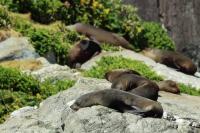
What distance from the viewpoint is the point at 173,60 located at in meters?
20.2

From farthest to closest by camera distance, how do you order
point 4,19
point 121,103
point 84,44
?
point 4,19
point 84,44
point 121,103

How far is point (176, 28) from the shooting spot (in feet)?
75.8

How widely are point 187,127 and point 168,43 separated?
11.4 metres

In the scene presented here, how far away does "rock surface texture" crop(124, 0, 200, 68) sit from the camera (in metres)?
23.0

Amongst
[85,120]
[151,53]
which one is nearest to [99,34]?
[151,53]

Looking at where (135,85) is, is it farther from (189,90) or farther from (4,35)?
(4,35)

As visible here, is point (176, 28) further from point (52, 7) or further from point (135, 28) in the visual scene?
point (52, 7)

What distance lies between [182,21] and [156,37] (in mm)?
1568

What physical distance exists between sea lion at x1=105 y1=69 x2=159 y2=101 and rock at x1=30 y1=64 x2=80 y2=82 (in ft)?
4.34

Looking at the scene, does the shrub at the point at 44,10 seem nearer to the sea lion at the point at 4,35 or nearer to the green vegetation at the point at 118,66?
the sea lion at the point at 4,35

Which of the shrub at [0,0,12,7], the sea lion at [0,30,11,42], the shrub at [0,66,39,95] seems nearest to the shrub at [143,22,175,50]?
the shrub at [0,0,12,7]

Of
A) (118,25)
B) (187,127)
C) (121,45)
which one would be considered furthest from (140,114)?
(118,25)

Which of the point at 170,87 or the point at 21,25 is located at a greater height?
the point at 170,87

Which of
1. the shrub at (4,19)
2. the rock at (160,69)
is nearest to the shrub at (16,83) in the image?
the rock at (160,69)
